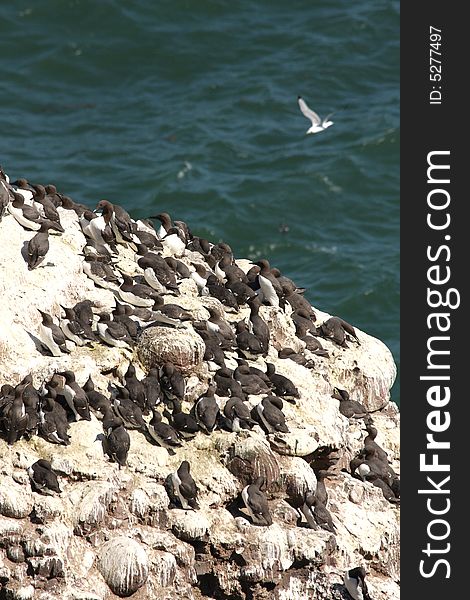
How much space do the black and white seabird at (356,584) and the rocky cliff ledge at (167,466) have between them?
0.20m

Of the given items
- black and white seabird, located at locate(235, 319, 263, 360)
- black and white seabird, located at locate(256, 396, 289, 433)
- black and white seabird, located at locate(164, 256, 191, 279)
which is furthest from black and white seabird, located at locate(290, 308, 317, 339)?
black and white seabird, located at locate(256, 396, 289, 433)

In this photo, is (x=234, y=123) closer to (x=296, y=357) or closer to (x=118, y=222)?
(x=118, y=222)

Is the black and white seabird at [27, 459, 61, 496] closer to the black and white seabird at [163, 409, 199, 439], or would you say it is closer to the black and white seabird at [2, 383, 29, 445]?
the black and white seabird at [2, 383, 29, 445]

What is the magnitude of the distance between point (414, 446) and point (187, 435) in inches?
130

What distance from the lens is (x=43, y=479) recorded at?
1345cm

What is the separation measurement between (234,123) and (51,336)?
2304 centimetres

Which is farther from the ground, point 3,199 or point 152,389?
point 3,199

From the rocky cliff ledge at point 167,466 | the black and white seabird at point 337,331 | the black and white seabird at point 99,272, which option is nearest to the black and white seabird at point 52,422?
the rocky cliff ledge at point 167,466

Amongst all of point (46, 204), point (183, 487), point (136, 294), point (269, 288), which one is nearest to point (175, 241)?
point (269, 288)

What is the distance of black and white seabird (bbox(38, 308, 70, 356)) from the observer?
1466cm

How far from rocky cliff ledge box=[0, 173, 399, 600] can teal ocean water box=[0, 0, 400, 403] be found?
11343mm

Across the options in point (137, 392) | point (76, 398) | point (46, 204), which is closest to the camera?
point (76, 398)

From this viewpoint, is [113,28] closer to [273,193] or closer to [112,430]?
[273,193]

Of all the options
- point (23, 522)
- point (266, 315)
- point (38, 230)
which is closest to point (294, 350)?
point (266, 315)
